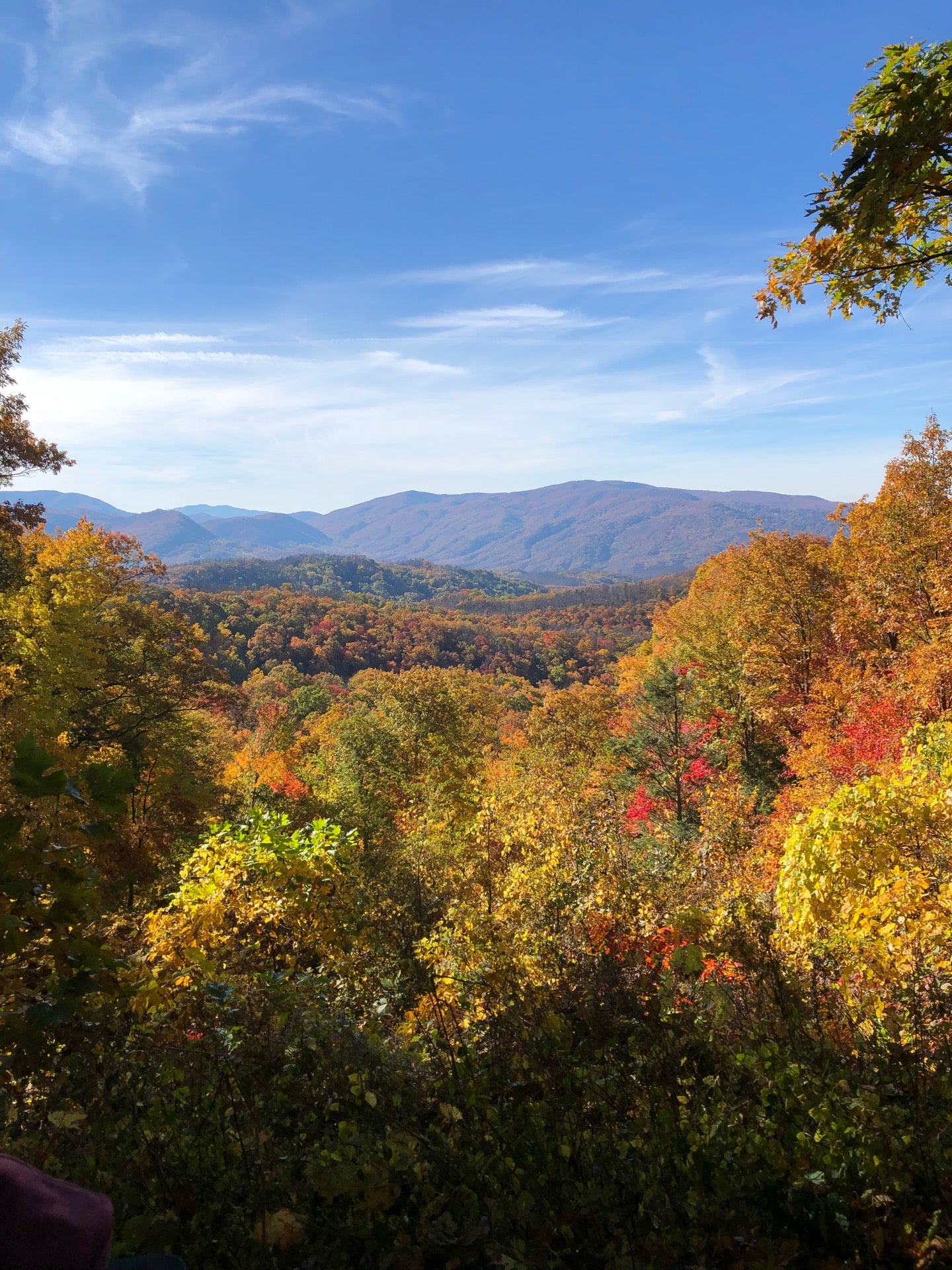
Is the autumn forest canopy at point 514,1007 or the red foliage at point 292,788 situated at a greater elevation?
the autumn forest canopy at point 514,1007

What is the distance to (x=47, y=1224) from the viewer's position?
1083mm

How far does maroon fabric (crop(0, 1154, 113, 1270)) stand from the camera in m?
1.05

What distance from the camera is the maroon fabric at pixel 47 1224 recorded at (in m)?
1.05

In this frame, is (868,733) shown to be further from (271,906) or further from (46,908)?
(46,908)

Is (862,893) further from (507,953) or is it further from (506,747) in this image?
(506,747)

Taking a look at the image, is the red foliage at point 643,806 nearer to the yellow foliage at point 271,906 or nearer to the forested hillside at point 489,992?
the forested hillside at point 489,992

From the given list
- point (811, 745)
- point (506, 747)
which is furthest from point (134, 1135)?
point (506, 747)

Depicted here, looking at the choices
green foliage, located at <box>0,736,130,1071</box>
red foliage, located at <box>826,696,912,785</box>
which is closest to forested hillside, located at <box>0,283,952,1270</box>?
green foliage, located at <box>0,736,130,1071</box>

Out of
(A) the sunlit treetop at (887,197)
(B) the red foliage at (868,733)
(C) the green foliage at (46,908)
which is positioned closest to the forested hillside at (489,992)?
(C) the green foliage at (46,908)

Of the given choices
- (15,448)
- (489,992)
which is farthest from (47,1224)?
(15,448)

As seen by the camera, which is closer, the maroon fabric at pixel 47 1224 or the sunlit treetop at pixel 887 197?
the maroon fabric at pixel 47 1224

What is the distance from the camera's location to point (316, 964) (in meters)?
8.02

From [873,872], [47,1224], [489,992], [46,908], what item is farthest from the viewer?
[873,872]

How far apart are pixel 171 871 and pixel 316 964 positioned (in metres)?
11.7
